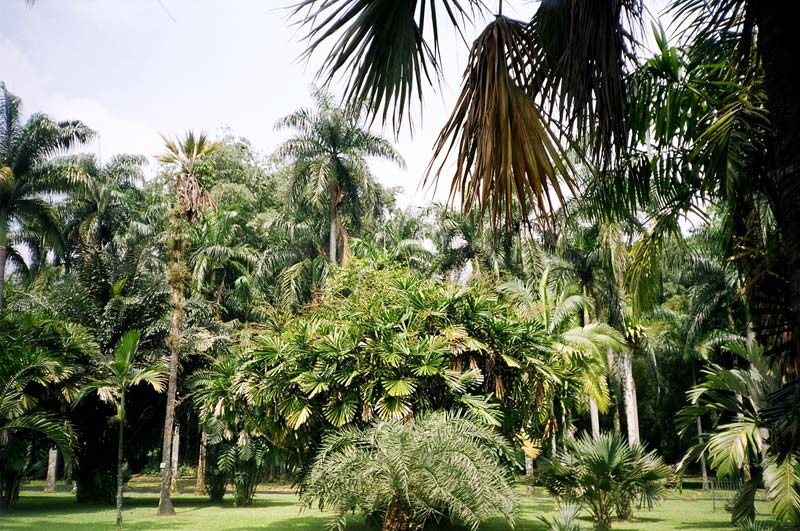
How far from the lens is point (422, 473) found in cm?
1059

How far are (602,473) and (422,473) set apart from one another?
4.94 m

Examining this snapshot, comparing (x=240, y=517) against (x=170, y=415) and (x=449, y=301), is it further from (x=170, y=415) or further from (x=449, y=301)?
(x=449, y=301)

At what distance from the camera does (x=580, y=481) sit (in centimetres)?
1381

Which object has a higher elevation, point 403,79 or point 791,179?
point 403,79

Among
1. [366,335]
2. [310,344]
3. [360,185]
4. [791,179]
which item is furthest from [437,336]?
[360,185]

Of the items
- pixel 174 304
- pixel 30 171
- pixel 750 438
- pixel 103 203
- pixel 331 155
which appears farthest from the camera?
pixel 103 203

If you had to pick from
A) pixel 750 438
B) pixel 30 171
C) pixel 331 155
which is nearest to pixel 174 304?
pixel 30 171

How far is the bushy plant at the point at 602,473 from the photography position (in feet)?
44.0

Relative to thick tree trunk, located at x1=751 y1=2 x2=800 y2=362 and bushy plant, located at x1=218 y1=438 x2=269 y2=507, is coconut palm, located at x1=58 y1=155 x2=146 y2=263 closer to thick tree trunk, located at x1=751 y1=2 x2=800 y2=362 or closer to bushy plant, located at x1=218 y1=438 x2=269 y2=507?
bushy plant, located at x1=218 y1=438 x2=269 y2=507

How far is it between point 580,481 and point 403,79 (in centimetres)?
1233

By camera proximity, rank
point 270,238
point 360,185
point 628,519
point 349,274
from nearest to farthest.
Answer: point 628,519 < point 349,274 < point 360,185 < point 270,238

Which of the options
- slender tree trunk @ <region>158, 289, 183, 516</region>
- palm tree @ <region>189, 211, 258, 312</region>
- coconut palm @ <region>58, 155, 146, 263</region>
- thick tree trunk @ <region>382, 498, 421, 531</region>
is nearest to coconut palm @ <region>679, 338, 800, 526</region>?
thick tree trunk @ <region>382, 498, 421, 531</region>

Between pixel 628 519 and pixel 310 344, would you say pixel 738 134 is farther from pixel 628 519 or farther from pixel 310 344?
pixel 628 519

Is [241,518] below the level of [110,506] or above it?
above
